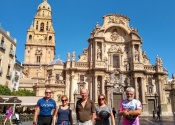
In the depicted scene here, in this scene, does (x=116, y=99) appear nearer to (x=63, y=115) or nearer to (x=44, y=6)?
(x=63, y=115)

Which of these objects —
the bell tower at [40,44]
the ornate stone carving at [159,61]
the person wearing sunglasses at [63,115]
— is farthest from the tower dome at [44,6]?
the person wearing sunglasses at [63,115]

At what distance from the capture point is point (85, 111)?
552 cm

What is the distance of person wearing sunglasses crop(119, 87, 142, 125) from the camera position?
4.62m

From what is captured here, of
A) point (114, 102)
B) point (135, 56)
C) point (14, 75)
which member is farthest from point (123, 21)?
point (14, 75)

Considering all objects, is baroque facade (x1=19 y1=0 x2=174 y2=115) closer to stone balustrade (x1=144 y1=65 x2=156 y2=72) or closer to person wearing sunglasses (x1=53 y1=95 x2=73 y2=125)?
stone balustrade (x1=144 y1=65 x2=156 y2=72)

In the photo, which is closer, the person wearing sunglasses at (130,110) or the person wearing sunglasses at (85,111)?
the person wearing sunglasses at (130,110)

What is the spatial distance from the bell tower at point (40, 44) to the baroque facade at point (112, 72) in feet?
57.5

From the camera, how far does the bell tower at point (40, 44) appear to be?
177 feet

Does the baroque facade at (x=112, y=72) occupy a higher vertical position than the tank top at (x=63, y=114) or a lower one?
higher

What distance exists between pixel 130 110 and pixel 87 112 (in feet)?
4.21

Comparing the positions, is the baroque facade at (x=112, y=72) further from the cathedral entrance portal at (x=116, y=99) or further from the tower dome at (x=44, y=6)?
the tower dome at (x=44, y=6)

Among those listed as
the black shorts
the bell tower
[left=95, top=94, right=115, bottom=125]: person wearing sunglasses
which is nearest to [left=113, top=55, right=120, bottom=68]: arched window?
the bell tower

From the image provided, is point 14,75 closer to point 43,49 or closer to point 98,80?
point 98,80

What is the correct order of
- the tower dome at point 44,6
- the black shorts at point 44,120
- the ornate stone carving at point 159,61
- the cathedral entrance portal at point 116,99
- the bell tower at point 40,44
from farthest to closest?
the tower dome at point 44,6
the bell tower at point 40,44
the ornate stone carving at point 159,61
the cathedral entrance portal at point 116,99
the black shorts at point 44,120
